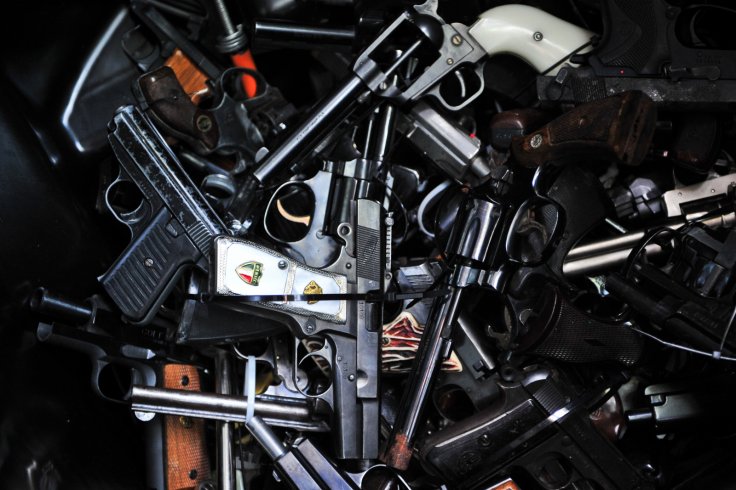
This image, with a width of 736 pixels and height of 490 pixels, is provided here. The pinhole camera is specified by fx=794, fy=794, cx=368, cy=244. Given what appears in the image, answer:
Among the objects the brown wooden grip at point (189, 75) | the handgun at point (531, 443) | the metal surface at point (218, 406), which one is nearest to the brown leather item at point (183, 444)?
the metal surface at point (218, 406)

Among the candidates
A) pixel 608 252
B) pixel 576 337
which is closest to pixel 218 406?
pixel 576 337

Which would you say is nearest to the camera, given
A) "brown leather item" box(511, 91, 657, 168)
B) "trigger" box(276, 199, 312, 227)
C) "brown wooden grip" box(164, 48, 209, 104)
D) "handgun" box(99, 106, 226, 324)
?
"brown leather item" box(511, 91, 657, 168)

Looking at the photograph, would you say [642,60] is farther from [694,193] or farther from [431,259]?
[431,259]

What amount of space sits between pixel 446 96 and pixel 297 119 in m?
0.56

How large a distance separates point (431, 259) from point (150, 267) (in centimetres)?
98

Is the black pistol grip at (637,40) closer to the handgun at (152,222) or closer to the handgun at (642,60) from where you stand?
the handgun at (642,60)

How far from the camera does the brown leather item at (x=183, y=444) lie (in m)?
2.72

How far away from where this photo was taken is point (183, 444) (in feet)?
9.06

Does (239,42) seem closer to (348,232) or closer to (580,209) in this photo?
(348,232)

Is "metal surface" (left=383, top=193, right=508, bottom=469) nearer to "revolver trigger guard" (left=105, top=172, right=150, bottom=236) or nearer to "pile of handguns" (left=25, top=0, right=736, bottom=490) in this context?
"pile of handguns" (left=25, top=0, right=736, bottom=490)

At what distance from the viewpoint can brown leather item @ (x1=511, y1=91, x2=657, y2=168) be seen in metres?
2.46

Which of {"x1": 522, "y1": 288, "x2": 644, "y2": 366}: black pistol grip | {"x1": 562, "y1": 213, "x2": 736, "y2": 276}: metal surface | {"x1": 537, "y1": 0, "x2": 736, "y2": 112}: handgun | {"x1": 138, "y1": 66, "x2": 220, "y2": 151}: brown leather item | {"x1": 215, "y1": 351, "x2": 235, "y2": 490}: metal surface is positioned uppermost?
{"x1": 537, "y1": 0, "x2": 736, "y2": 112}: handgun

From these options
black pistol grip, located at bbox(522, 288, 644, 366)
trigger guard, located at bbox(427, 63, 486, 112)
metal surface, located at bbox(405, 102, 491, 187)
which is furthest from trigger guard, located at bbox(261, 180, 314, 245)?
black pistol grip, located at bbox(522, 288, 644, 366)

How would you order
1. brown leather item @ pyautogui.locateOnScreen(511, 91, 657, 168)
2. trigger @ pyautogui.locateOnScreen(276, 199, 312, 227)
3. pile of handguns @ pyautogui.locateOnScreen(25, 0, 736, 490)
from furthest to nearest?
trigger @ pyautogui.locateOnScreen(276, 199, 312, 227)
pile of handguns @ pyautogui.locateOnScreen(25, 0, 736, 490)
brown leather item @ pyautogui.locateOnScreen(511, 91, 657, 168)
